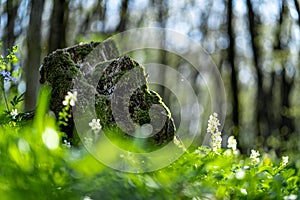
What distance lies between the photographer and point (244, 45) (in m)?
15.1

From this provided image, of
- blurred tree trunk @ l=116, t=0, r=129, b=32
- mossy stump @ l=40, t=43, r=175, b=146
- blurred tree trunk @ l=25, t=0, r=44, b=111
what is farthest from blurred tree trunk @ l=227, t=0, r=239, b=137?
mossy stump @ l=40, t=43, r=175, b=146

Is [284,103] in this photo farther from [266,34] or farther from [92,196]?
[92,196]

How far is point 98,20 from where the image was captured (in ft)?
37.3

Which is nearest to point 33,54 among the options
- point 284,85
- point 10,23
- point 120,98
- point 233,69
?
point 10,23

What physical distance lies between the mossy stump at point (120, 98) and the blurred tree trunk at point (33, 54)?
4313 millimetres

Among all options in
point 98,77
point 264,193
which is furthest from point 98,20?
point 264,193

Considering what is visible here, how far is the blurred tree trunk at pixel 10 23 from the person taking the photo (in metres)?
10.6

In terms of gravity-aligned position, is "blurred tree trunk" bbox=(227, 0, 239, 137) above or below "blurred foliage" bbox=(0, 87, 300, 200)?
above

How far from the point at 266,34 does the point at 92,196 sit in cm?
1412

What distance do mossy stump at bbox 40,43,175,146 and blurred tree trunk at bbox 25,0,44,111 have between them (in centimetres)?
431

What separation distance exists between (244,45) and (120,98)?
43.6 ft

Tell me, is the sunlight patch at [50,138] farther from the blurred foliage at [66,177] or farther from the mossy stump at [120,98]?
the mossy stump at [120,98]

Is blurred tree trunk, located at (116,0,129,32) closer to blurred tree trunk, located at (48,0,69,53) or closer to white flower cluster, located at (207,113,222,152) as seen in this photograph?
blurred tree trunk, located at (48,0,69,53)

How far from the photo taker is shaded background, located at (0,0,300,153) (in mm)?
12062
